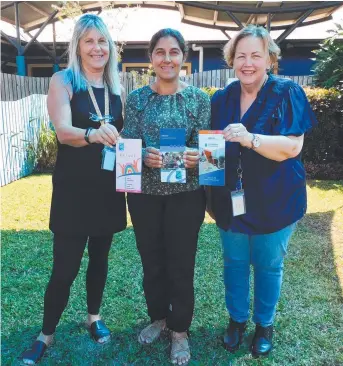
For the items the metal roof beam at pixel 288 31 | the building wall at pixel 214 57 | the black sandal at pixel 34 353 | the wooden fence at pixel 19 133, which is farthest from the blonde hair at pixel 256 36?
the building wall at pixel 214 57

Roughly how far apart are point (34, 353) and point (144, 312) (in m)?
0.91

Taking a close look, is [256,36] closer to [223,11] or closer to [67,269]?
[67,269]

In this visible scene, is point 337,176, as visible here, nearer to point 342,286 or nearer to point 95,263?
point 342,286

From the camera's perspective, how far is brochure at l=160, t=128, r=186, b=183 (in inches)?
82.0

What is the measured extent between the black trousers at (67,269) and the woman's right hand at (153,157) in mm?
646

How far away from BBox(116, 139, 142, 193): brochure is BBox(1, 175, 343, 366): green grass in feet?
3.90

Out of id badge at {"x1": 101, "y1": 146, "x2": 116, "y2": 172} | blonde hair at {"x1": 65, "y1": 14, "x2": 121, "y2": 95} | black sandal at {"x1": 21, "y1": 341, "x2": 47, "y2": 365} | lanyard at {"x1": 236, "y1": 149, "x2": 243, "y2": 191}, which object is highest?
blonde hair at {"x1": 65, "y1": 14, "x2": 121, "y2": 95}

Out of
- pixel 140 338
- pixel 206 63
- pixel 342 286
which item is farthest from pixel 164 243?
pixel 206 63

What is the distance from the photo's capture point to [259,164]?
2.24 meters

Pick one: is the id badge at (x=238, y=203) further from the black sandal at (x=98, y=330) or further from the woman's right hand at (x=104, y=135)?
the black sandal at (x=98, y=330)

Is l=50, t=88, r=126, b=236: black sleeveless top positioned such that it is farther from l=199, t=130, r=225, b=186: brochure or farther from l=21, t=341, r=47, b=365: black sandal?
l=21, t=341, r=47, b=365: black sandal

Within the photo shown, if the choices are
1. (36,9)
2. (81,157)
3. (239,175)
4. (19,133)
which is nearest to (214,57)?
(36,9)

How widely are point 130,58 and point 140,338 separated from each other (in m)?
14.0

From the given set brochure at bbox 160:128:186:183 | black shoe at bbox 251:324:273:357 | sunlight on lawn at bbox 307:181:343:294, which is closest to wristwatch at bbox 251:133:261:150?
brochure at bbox 160:128:186:183
